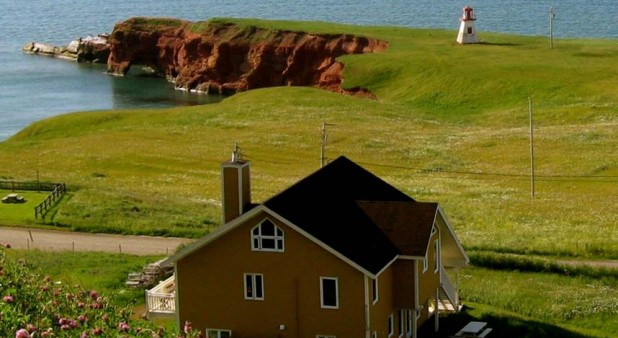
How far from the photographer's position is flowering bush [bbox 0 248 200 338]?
61.9 feet

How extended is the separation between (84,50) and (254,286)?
15461 cm

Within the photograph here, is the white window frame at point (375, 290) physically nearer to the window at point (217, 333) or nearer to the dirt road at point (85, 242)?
the window at point (217, 333)

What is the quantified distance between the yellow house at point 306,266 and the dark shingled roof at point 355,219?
3 cm

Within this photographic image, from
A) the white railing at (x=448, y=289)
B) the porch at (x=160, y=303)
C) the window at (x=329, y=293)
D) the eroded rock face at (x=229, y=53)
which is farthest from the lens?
the eroded rock face at (x=229, y=53)

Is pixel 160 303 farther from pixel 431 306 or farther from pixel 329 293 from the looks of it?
pixel 431 306

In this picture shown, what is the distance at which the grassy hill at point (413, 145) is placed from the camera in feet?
189

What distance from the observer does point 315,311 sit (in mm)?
33562

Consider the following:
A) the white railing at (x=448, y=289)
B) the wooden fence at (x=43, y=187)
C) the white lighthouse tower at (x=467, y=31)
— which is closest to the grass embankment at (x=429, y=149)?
the wooden fence at (x=43, y=187)

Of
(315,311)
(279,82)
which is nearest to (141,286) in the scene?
(315,311)

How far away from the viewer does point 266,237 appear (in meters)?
33.5

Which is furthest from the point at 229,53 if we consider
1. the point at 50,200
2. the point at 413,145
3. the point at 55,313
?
the point at 55,313

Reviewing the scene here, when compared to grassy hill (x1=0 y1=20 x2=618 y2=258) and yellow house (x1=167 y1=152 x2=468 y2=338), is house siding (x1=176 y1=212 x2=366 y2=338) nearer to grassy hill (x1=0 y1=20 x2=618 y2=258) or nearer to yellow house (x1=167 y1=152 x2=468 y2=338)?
yellow house (x1=167 y1=152 x2=468 y2=338)

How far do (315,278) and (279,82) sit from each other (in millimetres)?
109166

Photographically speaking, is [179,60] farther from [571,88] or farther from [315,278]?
[315,278]
